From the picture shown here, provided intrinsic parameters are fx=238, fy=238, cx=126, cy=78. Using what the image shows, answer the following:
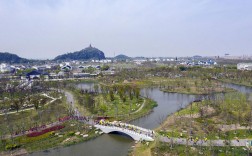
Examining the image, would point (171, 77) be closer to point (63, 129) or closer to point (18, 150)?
point (63, 129)

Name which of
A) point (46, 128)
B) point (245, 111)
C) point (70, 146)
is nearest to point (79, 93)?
point (46, 128)

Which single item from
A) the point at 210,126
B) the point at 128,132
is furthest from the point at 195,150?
the point at 128,132

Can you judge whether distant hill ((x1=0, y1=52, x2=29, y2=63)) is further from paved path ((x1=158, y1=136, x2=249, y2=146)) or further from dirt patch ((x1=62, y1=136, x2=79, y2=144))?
paved path ((x1=158, y1=136, x2=249, y2=146))

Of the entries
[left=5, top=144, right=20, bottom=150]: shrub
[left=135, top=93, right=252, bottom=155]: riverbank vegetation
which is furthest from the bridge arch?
[left=5, top=144, right=20, bottom=150]: shrub

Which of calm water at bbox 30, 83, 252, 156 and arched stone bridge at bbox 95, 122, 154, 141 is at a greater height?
arched stone bridge at bbox 95, 122, 154, 141

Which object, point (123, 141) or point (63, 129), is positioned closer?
point (123, 141)

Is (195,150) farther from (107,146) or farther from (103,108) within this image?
(103,108)

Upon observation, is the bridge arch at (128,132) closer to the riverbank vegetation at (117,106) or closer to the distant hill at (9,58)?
the riverbank vegetation at (117,106)

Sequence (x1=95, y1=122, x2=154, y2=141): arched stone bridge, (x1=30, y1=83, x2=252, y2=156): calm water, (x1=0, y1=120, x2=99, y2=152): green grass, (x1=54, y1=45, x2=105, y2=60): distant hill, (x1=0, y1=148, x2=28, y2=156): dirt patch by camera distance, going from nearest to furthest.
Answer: (x1=0, y1=148, x2=28, y2=156): dirt patch < (x1=30, y1=83, x2=252, y2=156): calm water < (x1=0, y1=120, x2=99, y2=152): green grass < (x1=95, y1=122, x2=154, y2=141): arched stone bridge < (x1=54, y1=45, x2=105, y2=60): distant hill
